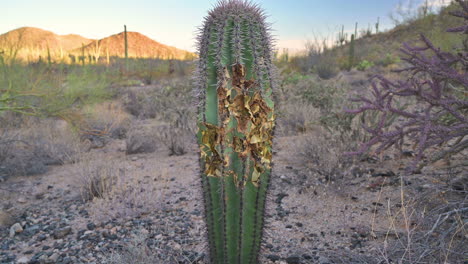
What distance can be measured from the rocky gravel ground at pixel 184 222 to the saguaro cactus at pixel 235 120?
22 centimetres

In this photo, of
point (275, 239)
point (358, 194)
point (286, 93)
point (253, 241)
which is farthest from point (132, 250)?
point (286, 93)

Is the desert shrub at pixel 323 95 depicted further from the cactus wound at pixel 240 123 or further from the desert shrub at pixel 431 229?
the cactus wound at pixel 240 123

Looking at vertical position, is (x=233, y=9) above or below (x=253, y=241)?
above

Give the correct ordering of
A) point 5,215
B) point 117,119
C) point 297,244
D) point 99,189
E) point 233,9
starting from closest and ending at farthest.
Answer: point 233,9
point 297,244
point 5,215
point 99,189
point 117,119

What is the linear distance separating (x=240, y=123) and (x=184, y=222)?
1892mm

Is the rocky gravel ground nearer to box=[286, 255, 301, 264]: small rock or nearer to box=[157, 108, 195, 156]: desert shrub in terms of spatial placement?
box=[286, 255, 301, 264]: small rock

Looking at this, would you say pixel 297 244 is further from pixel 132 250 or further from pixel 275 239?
pixel 132 250

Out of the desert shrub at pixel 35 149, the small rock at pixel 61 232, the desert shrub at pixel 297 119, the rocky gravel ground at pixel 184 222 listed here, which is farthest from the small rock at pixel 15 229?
the desert shrub at pixel 297 119

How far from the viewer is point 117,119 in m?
7.92

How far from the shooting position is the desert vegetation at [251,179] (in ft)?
7.50

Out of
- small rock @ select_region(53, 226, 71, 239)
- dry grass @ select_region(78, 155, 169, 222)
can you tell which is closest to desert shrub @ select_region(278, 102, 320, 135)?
dry grass @ select_region(78, 155, 169, 222)

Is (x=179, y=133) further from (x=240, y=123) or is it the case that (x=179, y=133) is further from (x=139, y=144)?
(x=240, y=123)

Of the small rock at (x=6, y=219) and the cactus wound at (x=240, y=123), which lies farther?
the small rock at (x=6, y=219)

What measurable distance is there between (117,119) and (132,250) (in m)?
5.59
